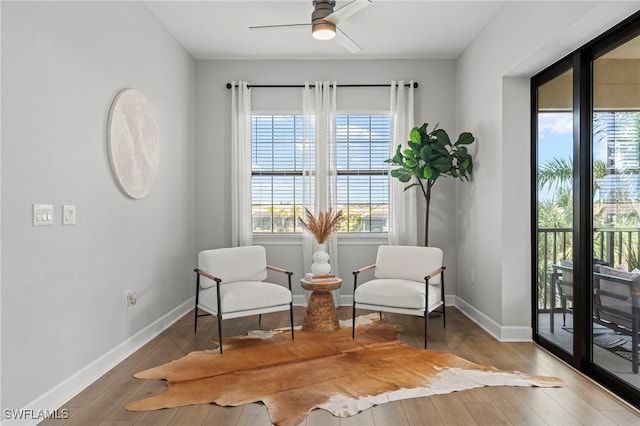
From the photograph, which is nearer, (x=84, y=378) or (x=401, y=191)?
(x=84, y=378)

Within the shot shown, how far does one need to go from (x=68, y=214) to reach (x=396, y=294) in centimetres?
258

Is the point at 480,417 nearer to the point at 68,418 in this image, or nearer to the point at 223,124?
the point at 68,418

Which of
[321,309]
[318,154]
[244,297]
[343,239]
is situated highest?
[318,154]

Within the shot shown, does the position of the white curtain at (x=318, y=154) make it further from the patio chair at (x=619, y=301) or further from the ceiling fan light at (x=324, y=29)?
the patio chair at (x=619, y=301)

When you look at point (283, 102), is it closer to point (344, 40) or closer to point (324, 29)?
point (344, 40)

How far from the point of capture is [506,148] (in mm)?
4012

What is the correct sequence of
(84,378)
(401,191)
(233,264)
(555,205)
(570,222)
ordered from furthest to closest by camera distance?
(401,191), (233,264), (555,205), (570,222), (84,378)

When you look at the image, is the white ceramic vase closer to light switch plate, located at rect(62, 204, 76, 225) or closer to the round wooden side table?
the round wooden side table

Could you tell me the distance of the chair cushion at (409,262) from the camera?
434 centimetres

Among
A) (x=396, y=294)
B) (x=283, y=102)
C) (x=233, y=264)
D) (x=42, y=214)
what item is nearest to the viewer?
(x=42, y=214)

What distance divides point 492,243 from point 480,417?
81.0 inches

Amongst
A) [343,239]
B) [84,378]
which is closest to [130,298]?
[84,378]

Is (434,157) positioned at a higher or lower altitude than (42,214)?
higher

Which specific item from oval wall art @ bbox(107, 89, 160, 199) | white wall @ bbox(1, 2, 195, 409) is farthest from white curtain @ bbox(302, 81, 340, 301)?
oval wall art @ bbox(107, 89, 160, 199)
